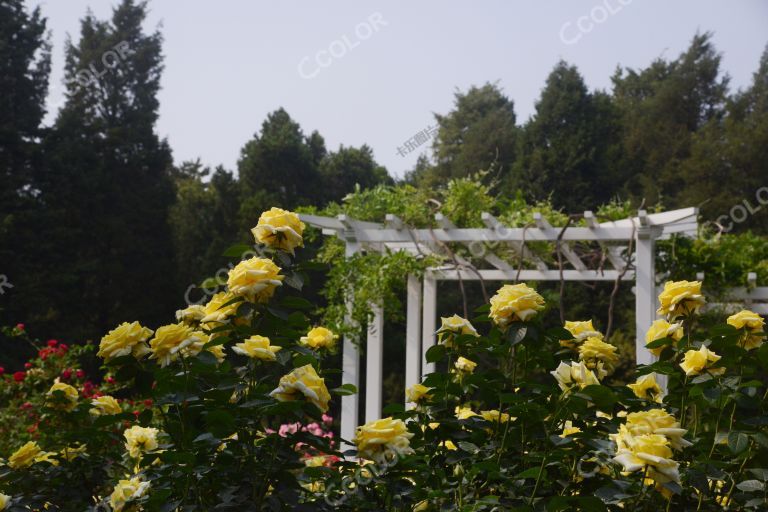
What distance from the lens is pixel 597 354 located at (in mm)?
1812

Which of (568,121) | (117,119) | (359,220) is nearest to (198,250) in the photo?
(117,119)

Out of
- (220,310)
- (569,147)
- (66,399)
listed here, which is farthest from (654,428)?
(569,147)

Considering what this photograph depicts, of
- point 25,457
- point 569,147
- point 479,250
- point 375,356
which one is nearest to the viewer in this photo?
point 25,457

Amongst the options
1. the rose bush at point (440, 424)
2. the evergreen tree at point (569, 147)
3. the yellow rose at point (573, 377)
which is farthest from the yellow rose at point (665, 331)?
the evergreen tree at point (569, 147)

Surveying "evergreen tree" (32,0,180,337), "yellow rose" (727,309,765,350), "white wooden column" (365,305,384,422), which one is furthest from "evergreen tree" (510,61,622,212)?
"yellow rose" (727,309,765,350)

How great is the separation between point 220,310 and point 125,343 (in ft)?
0.63

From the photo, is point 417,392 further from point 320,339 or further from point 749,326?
point 749,326

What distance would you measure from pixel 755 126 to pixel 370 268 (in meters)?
12.4

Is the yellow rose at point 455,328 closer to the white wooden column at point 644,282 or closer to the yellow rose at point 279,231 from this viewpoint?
the yellow rose at point 279,231

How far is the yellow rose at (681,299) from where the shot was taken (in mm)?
1752

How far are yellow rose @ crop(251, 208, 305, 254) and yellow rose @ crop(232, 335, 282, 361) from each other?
0.25 m

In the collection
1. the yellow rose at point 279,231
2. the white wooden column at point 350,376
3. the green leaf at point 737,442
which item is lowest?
the white wooden column at point 350,376

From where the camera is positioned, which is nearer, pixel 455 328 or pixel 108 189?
pixel 455 328

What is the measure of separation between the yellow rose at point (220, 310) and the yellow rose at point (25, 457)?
579 millimetres
